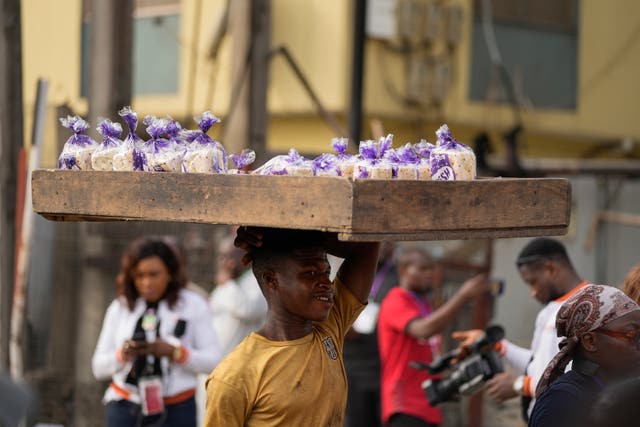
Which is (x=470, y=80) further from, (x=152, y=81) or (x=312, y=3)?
(x=152, y=81)

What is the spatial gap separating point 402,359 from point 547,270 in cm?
159

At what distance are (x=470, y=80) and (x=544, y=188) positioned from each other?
10.7m

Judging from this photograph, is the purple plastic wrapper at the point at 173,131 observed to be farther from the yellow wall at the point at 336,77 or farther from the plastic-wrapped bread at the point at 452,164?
the yellow wall at the point at 336,77

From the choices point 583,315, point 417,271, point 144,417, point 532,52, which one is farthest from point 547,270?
point 532,52

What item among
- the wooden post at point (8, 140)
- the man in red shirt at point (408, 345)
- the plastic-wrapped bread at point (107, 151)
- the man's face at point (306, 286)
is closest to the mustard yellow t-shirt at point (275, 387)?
the man's face at point (306, 286)

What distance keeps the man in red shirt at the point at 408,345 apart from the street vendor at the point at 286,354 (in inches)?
113

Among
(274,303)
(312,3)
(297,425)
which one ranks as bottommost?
(297,425)

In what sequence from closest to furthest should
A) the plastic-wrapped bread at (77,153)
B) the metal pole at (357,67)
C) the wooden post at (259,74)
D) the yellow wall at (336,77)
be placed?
1. the plastic-wrapped bread at (77,153)
2. the wooden post at (259,74)
3. the metal pole at (357,67)
4. the yellow wall at (336,77)

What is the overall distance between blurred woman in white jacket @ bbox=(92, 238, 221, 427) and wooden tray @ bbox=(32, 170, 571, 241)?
231 centimetres

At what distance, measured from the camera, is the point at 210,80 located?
45.3 feet

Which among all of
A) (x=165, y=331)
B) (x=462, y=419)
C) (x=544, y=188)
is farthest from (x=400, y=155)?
(x=462, y=419)

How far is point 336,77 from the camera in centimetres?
1281

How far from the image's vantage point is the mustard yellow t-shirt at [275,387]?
3732mm

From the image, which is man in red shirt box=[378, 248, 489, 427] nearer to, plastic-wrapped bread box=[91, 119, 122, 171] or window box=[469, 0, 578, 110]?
plastic-wrapped bread box=[91, 119, 122, 171]
